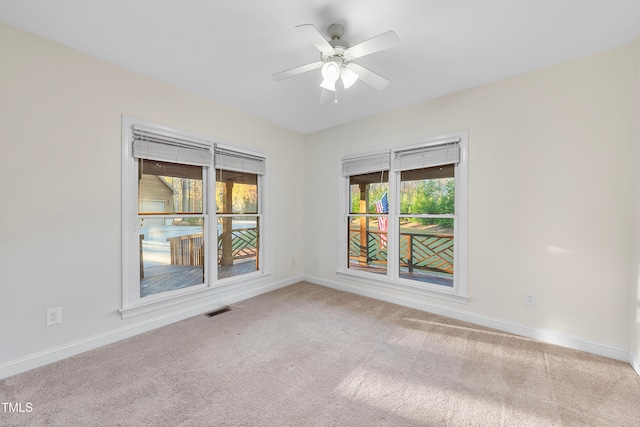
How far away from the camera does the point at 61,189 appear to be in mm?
2172

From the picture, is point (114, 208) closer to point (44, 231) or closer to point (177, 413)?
point (44, 231)

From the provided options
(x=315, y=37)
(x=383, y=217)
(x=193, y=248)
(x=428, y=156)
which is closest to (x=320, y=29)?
(x=315, y=37)

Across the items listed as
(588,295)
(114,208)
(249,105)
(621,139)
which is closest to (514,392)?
(588,295)

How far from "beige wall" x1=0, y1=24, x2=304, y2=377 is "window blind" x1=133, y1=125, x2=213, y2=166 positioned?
0.14 meters

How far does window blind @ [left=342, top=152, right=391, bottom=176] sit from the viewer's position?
355 centimetres

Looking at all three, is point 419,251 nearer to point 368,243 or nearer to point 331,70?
point 368,243

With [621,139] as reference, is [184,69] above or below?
above

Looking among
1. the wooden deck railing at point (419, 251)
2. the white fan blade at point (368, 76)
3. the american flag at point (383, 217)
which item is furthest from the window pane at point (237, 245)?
the white fan blade at point (368, 76)

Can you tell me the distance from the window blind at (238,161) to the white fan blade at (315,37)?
6.41 feet

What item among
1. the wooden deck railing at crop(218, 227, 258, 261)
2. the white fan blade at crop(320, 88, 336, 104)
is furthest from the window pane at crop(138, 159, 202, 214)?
the white fan blade at crop(320, 88, 336, 104)

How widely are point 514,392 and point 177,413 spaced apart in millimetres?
2202

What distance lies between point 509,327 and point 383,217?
5.98 feet

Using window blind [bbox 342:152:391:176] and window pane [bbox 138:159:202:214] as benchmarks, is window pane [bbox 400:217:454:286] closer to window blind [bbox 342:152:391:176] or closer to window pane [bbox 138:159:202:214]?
window blind [bbox 342:152:391:176]

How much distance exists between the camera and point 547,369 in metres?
2.04
